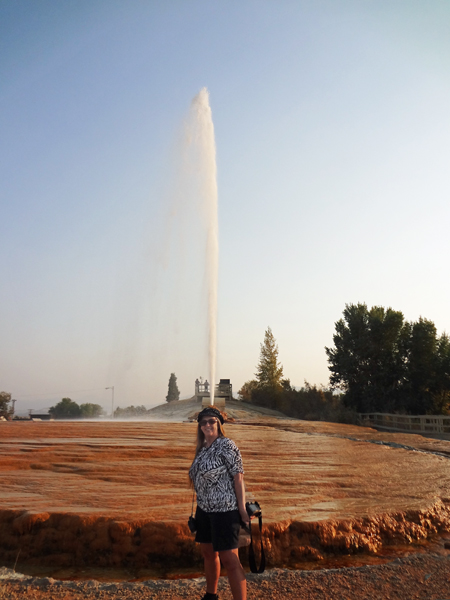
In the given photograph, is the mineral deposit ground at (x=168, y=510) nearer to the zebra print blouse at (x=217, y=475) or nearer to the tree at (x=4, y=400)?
the zebra print blouse at (x=217, y=475)

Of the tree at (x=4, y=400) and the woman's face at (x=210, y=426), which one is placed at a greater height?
the woman's face at (x=210, y=426)

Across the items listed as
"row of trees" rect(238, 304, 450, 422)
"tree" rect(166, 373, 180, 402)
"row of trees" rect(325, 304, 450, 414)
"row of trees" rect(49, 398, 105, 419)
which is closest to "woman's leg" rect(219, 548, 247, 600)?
"row of trees" rect(238, 304, 450, 422)

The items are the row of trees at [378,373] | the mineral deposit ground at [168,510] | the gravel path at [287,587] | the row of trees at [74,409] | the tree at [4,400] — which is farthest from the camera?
the row of trees at [74,409]

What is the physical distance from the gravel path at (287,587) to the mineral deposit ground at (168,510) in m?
0.40

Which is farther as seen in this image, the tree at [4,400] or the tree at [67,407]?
the tree at [67,407]

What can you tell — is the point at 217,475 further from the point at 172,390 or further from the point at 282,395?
the point at 172,390

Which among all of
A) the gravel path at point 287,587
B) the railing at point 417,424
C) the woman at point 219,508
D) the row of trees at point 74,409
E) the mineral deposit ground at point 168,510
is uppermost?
the woman at point 219,508

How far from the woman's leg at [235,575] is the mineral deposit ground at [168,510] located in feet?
3.78

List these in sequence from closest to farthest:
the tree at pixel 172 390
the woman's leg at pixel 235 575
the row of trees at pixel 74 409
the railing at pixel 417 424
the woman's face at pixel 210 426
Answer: the woman's leg at pixel 235 575 < the woman's face at pixel 210 426 < the railing at pixel 417 424 < the row of trees at pixel 74 409 < the tree at pixel 172 390

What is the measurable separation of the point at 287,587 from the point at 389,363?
33.1 metres

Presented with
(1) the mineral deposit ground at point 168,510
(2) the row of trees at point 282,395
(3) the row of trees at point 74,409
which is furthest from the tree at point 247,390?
(1) the mineral deposit ground at point 168,510

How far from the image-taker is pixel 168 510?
4906 mm

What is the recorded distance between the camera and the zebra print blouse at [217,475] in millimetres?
3352

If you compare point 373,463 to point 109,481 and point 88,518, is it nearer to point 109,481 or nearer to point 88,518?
point 109,481
